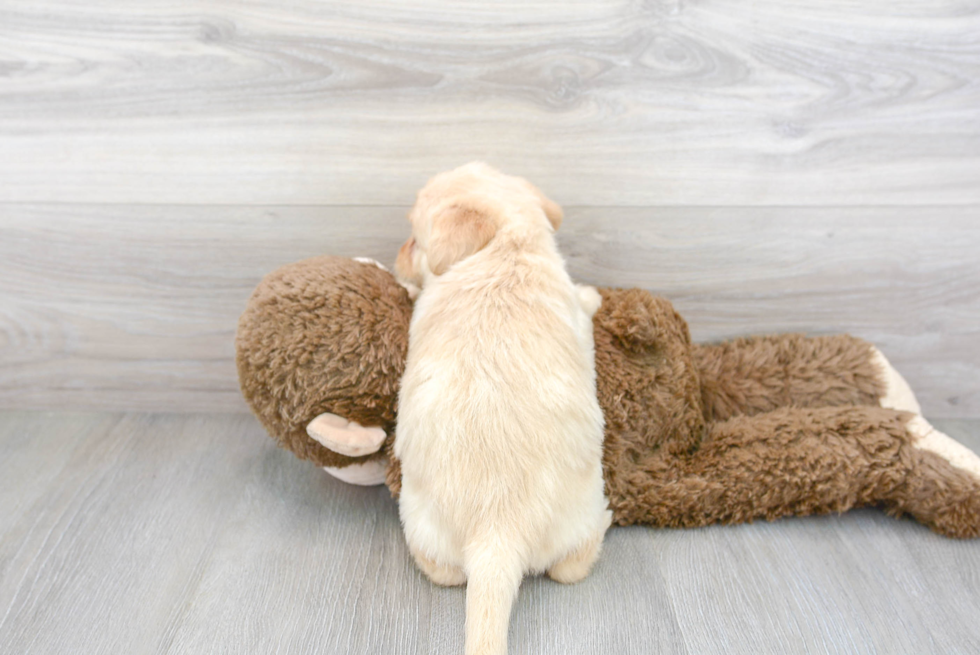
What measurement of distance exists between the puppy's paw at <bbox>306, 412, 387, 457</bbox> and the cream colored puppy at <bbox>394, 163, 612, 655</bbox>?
0.09 meters

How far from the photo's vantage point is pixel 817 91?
1097 mm

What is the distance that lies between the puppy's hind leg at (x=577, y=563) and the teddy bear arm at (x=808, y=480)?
11 centimetres

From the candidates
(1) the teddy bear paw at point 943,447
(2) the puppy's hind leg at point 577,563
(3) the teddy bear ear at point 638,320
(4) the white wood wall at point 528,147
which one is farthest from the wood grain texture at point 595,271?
(2) the puppy's hind leg at point 577,563

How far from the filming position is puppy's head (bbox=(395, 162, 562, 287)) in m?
0.90

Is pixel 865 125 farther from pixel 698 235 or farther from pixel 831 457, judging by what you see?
pixel 831 457

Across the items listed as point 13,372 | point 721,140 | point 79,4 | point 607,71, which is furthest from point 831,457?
point 13,372

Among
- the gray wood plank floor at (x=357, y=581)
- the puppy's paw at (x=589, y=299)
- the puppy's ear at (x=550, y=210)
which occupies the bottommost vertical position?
the gray wood plank floor at (x=357, y=581)

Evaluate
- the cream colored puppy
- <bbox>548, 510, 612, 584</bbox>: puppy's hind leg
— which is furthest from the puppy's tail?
<bbox>548, 510, 612, 584</bbox>: puppy's hind leg

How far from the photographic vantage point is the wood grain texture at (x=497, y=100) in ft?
3.49

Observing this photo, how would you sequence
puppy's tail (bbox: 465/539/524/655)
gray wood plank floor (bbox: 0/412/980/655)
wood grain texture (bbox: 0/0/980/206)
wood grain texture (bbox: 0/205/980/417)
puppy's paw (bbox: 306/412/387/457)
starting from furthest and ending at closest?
1. wood grain texture (bbox: 0/205/980/417)
2. wood grain texture (bbox: 0/0/980/206)
3. puppy's paw (bbox: 306/412/387/457)
4. gray wood plank floor (bbox: 0/412/980/655)
5. puppy's tail (bbox: 465/539/524/655)

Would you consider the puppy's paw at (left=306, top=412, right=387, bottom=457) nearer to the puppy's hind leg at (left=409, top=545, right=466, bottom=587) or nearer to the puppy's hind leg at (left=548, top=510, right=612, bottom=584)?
the puppy's hind leg at (left=409, top=545, right=466, bottom=587)

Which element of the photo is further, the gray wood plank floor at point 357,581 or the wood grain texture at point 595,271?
the wood grain texture at point 595,271

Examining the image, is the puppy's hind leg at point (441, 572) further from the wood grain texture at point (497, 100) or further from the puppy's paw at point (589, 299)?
the wood grain texture at point (497, 100)

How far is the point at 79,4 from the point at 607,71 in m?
0.82
